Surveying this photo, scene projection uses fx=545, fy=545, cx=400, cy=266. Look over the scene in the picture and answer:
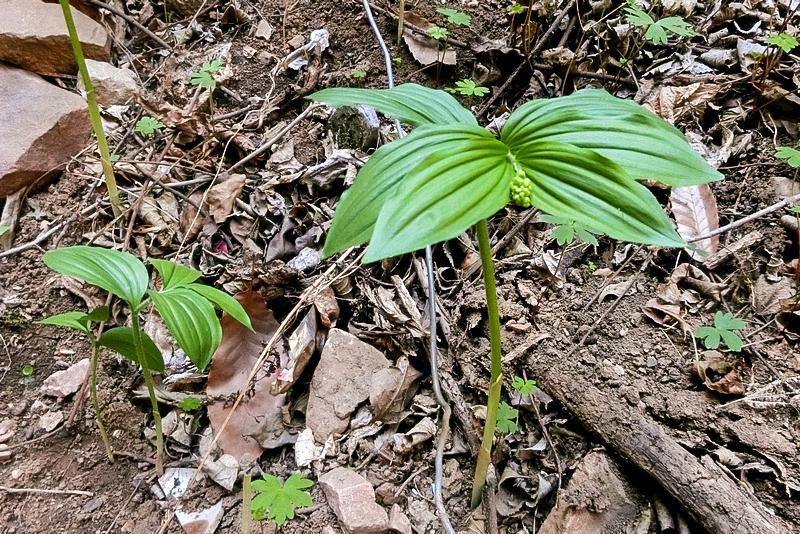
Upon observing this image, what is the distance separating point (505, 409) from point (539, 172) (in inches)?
29.4

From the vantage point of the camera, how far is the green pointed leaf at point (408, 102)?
0.99 meters

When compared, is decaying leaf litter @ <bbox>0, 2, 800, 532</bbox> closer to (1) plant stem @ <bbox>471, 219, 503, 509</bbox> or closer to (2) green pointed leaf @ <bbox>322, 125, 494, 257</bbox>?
(1) plant stem @ <bbox>471, 219, 503, 509</bbox>

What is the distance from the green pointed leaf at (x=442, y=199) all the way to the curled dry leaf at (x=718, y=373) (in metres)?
0.90

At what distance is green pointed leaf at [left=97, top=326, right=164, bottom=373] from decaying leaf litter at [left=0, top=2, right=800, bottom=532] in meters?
0.23

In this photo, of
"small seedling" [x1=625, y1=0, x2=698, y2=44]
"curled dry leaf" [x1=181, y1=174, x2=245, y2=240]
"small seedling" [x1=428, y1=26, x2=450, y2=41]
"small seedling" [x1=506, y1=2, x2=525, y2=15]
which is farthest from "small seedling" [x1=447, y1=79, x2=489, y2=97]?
"curled dry leaf" [x1=181, y1=174, x2=245, y2=240]

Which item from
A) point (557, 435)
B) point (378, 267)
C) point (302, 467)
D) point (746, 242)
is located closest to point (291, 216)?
point (378, 267)

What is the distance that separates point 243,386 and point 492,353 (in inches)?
34.9

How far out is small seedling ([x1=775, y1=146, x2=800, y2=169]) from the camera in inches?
65.2

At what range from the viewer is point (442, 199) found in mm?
741

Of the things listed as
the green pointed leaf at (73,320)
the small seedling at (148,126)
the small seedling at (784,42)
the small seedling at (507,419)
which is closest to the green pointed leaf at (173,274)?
the green pointed leaf at (73,320)

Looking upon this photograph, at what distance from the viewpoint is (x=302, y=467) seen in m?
1.46

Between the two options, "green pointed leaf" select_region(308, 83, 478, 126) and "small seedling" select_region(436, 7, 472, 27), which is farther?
"small seedling" select_region(436, 7, 472, 27)

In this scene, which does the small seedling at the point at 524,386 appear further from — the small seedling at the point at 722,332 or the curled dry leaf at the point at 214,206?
the curled dry leaf at the point at 214,206

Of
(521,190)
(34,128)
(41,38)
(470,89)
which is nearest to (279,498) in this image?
(521,190)
